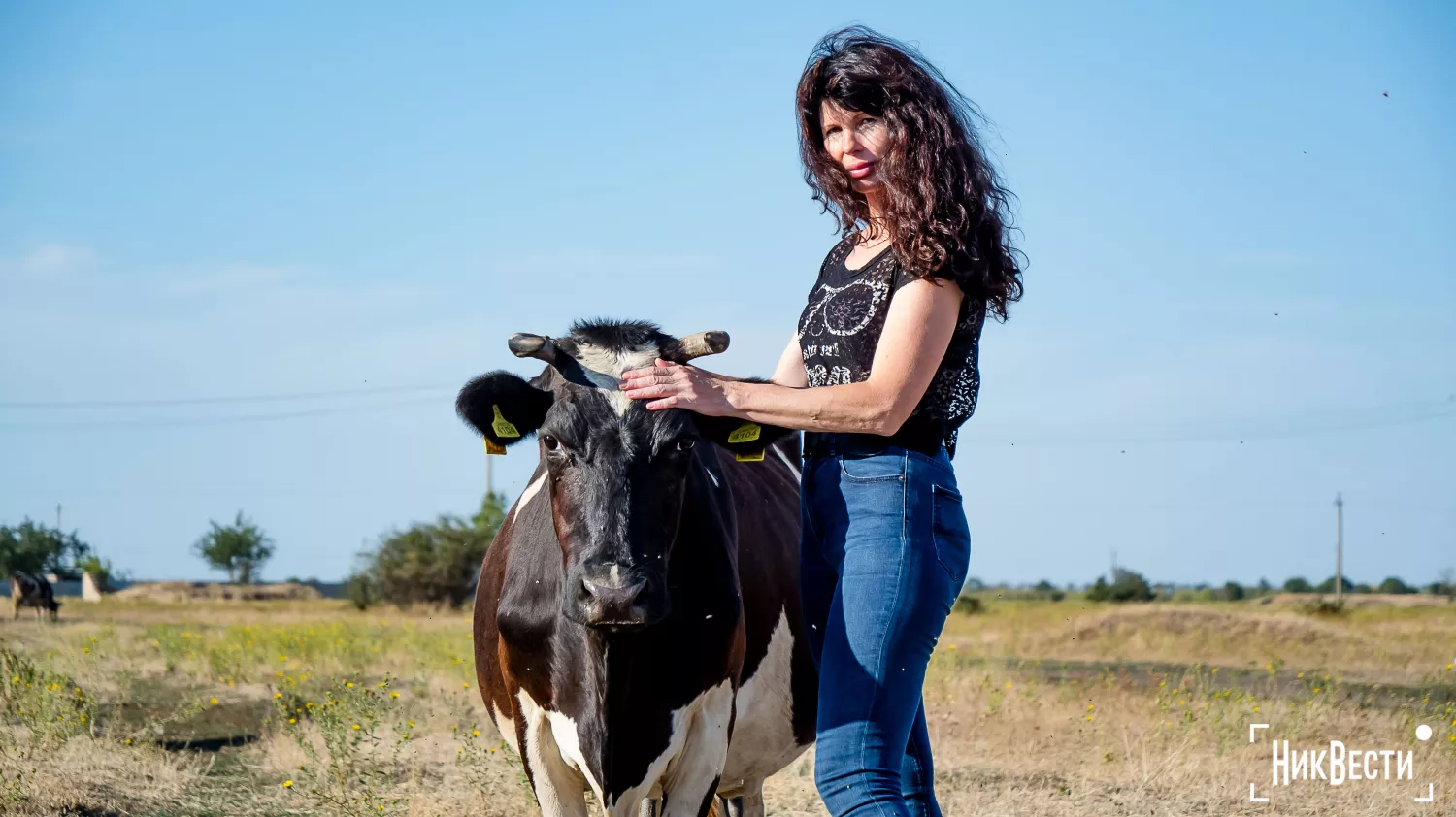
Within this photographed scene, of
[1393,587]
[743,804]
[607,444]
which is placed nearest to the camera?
[607,444]

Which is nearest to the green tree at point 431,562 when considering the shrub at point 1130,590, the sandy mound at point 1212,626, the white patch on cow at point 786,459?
the sandy mound at point 1212,626

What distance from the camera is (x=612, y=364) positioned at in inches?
168

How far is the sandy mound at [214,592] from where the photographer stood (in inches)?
2231

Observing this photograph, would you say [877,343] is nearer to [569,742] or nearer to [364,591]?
[569,742]

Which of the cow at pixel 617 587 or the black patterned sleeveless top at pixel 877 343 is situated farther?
the cow at pixel 617 587

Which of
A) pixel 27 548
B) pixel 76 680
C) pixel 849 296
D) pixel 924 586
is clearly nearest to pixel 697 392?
pixel 849 296

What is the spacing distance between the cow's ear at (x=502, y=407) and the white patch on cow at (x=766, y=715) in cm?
131

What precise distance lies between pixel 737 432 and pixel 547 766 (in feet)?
4.44

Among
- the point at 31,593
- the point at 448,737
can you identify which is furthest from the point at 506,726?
the point at 31,593

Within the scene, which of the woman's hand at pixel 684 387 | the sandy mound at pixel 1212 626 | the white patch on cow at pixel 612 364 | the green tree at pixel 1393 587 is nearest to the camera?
the woman's hand at pixel 684 387

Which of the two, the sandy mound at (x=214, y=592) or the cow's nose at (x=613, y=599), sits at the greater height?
the cow's nose at (x=613, y=599)

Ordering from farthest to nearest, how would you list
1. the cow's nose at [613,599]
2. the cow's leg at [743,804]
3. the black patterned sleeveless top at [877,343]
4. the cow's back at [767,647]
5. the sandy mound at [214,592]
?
the sandy mound at [214,592] → the cow's leg at [743,804] → the cow's back at [767,647] → the cow's nose at [613,599] → the black patterned sleeveless top at [877,343]

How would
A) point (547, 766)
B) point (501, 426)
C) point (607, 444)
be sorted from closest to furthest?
1. point (607, 444)
2. point (501, 426)
3. point (547, 766)

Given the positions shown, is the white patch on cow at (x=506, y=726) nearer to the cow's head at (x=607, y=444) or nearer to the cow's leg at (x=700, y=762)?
the cow's leg at (x=700, y=762)
